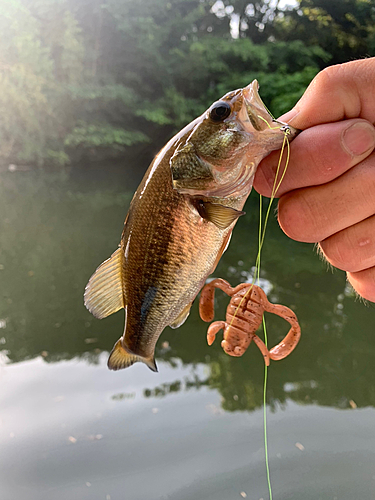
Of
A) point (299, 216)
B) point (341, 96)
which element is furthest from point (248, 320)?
point (341, 96)

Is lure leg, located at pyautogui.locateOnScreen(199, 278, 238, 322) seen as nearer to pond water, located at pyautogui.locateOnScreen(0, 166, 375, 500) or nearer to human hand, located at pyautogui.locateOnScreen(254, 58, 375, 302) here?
human hand, located at pyautogui.locateOnScreen(254, 58, 375, 302)

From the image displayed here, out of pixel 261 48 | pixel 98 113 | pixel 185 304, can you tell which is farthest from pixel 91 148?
pixel 185 304

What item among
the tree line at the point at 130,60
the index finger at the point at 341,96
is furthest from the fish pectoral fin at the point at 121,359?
the tree line at the point at 130,60

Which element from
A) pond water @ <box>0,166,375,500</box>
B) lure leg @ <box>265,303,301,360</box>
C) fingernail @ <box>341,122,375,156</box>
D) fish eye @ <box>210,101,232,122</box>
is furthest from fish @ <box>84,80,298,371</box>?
pond water @ <box>0,166,375,500</box>

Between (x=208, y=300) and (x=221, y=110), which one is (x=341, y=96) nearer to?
(x=221, y=110)

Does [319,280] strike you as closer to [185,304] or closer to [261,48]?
[185,304]

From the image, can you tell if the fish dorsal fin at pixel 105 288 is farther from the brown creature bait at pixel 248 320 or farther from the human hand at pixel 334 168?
the human hand at pixel 334 168

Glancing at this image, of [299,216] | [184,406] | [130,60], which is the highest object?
[130,60]
